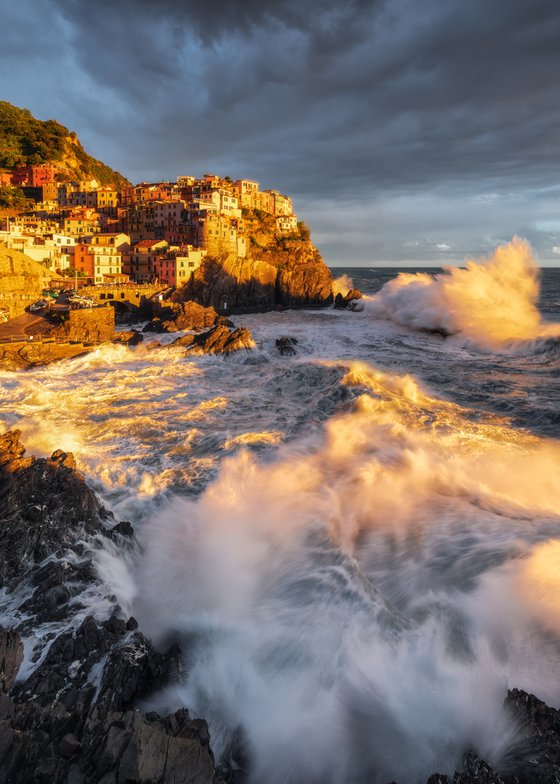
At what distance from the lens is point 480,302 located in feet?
166

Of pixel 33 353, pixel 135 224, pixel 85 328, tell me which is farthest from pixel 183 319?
pixel 135 224

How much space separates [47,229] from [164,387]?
5622 cm

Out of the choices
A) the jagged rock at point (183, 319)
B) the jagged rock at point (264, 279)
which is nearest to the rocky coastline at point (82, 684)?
the jagged rock at point (183, 319)

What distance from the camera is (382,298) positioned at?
6625cm

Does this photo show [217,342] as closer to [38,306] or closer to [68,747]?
[38,306]

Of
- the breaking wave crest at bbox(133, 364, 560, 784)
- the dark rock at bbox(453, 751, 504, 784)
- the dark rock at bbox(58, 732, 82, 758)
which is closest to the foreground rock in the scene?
the dark rock at bbox(58, 732, 82, 758)

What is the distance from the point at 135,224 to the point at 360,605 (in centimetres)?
8068

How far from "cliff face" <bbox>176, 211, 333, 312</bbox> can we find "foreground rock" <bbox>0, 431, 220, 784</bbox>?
2132 inches

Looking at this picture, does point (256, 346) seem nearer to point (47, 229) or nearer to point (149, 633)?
point (149, 633)

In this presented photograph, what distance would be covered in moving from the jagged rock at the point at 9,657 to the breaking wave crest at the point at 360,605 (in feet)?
7.25

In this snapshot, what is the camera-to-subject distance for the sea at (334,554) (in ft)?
24.0

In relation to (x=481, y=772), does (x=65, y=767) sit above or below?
above

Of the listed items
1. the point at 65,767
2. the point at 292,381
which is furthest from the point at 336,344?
the point at 65,767

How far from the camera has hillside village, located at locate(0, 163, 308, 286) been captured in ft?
212
